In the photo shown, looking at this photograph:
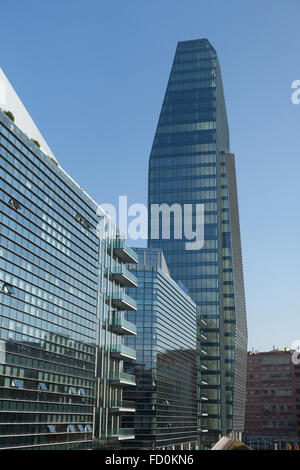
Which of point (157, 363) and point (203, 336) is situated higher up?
point (203, 336)

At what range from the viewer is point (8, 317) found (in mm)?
42438

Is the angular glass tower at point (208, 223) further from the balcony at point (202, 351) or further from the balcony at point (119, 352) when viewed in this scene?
the balcony at point (119, 352)

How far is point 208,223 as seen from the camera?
577ft

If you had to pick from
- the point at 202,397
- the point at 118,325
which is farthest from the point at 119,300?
the point at 202,397

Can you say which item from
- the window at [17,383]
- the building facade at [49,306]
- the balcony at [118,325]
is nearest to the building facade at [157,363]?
the balcony at [118,325]

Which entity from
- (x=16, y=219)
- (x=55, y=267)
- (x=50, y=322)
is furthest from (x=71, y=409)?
(x=16, y=219)

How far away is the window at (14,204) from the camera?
44562 millimetres

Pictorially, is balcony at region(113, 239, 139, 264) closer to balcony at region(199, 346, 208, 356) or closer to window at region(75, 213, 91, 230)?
window at region(75, 213, 91, 230)

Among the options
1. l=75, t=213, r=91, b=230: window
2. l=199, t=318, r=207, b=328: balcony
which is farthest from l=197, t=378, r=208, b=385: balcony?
l=75, t=213, r=91, b=230: window

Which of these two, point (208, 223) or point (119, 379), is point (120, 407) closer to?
point (119, 379)

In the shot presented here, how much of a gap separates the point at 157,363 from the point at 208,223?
269 feet

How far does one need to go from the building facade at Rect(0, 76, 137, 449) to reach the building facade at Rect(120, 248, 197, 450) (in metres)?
28.6

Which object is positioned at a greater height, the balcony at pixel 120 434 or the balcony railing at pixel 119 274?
the balcony railing at pixel 119 274

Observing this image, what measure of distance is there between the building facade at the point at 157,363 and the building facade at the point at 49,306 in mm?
28596
